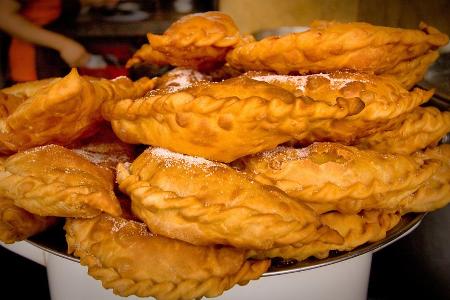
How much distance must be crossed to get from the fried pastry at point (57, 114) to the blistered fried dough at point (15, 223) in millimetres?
154

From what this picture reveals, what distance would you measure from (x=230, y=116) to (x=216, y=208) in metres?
0.18

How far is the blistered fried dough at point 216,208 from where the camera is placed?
2.93 feet

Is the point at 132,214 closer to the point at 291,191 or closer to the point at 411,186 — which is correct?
the point at 291,191

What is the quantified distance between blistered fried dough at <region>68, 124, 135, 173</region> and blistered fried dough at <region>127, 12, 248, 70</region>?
0.92 ft

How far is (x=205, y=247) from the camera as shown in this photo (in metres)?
0.96

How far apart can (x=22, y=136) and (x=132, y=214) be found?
0.33 metres

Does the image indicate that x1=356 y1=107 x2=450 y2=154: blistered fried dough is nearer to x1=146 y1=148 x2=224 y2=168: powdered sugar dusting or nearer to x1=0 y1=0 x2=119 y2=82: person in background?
x1=146 y1=148 x2=224 y2=168: powdered sugar dusting

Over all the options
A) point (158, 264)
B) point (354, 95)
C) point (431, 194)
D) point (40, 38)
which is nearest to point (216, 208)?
point (158, 264)

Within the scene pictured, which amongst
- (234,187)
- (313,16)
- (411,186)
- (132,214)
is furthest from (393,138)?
(313,16)

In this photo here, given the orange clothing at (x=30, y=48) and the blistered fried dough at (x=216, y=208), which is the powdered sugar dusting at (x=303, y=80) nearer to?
the blistered fried dough at (x=216, y=208)

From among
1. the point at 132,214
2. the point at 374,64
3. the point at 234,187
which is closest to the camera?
the point at 234,187

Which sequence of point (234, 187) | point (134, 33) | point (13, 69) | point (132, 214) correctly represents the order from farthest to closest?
point (134, 33), point (13, 69), point (132, 214), point (234, 187)

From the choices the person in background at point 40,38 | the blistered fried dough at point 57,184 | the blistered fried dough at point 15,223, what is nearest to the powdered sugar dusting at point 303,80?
the blistered fried dough at point 57,184

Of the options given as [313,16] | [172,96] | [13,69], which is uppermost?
[172,96]
